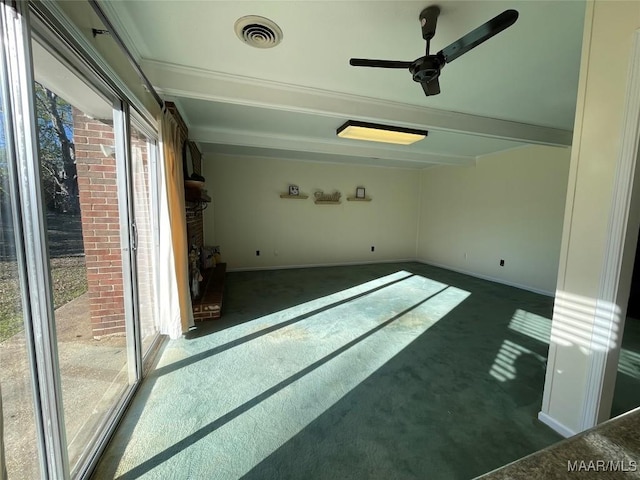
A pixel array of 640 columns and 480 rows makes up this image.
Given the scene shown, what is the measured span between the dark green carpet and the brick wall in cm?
63

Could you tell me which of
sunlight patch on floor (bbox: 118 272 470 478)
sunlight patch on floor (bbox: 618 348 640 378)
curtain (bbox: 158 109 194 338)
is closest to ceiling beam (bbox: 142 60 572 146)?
curtain (bbox: 158 109 194 338)

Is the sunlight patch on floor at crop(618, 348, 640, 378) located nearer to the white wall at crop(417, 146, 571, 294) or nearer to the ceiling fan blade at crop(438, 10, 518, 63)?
the white wall at crop(417, 146, 571, 294)

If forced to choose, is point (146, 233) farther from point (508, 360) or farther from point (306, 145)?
point (508, 360)

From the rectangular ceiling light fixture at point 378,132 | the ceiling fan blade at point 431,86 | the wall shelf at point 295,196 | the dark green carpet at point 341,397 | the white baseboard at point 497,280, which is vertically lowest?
the dark green carpet at point 341,397

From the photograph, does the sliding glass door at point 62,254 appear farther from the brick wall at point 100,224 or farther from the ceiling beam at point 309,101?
the ceiling beam at point 309,101

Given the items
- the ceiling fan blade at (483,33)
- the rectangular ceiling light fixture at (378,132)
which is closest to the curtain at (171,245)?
the rectangular ceiling light fixture at (378,132)

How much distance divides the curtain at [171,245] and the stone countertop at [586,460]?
253 centimetres

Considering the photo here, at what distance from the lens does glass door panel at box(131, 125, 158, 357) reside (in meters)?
2.30

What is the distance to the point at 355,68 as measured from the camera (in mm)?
2131

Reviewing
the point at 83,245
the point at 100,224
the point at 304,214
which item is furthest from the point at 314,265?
the point at 83,245

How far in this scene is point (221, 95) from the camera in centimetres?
233

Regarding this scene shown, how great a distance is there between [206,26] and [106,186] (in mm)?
1241

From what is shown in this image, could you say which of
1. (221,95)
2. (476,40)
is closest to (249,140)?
(221,95)

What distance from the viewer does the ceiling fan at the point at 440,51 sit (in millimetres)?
1348
